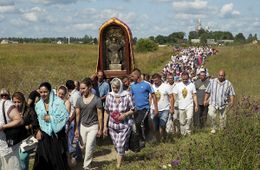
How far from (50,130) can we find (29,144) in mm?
444

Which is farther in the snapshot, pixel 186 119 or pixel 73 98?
pixel 186 119

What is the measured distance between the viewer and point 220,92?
11.1m

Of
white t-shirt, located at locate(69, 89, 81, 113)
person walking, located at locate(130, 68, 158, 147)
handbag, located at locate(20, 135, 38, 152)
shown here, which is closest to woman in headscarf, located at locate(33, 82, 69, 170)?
handbag, located at locate(20, 135, 38, 152)

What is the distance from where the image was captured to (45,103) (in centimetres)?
707

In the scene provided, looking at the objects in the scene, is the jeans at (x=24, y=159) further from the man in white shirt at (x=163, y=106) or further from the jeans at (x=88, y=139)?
the man in white shirt at (x=163, y=106)

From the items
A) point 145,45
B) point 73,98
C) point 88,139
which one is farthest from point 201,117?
point 145,45

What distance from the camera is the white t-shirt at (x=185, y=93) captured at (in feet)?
36.9

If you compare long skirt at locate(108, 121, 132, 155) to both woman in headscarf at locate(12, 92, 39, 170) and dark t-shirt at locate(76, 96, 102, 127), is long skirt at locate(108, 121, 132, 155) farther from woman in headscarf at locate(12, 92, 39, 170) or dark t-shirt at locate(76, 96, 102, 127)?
woman in headscarf at locate(12, 92, 39, 170)

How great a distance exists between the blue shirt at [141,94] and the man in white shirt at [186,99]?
50.6 inches

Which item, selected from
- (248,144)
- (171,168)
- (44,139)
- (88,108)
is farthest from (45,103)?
(248,144)

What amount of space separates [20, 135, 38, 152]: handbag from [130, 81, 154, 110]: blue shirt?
357 centimetres

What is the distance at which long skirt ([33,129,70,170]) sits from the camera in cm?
714

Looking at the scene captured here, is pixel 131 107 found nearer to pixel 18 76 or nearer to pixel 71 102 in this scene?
pixel 71 102

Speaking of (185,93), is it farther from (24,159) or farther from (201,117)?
(24,159)
